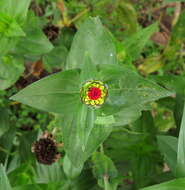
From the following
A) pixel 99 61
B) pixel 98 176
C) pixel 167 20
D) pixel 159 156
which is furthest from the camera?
pixel 167 20

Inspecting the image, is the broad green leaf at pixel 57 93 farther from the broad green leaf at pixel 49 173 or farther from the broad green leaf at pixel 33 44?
the broad green leaf at pixel 49 173

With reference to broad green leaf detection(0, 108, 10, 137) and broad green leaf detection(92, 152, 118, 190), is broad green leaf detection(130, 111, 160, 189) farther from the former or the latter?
broad green leaf detection(0, 108, 10, 137)

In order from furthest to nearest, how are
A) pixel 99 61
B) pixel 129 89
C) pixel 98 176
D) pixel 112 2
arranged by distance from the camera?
pixel 112 2 < pixel 98 176 < pixel 99 61 < pixel 129 89

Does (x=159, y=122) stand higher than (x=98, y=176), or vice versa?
(x=159, y=122)

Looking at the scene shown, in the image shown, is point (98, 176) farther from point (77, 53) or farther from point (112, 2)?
point (112, 2)

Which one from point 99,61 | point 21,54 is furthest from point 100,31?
point 21,54

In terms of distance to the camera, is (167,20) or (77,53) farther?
(167,20)

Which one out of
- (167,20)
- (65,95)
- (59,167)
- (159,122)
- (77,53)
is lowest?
(59,167)

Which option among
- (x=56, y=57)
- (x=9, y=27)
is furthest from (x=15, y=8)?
(x=56, y=57)
